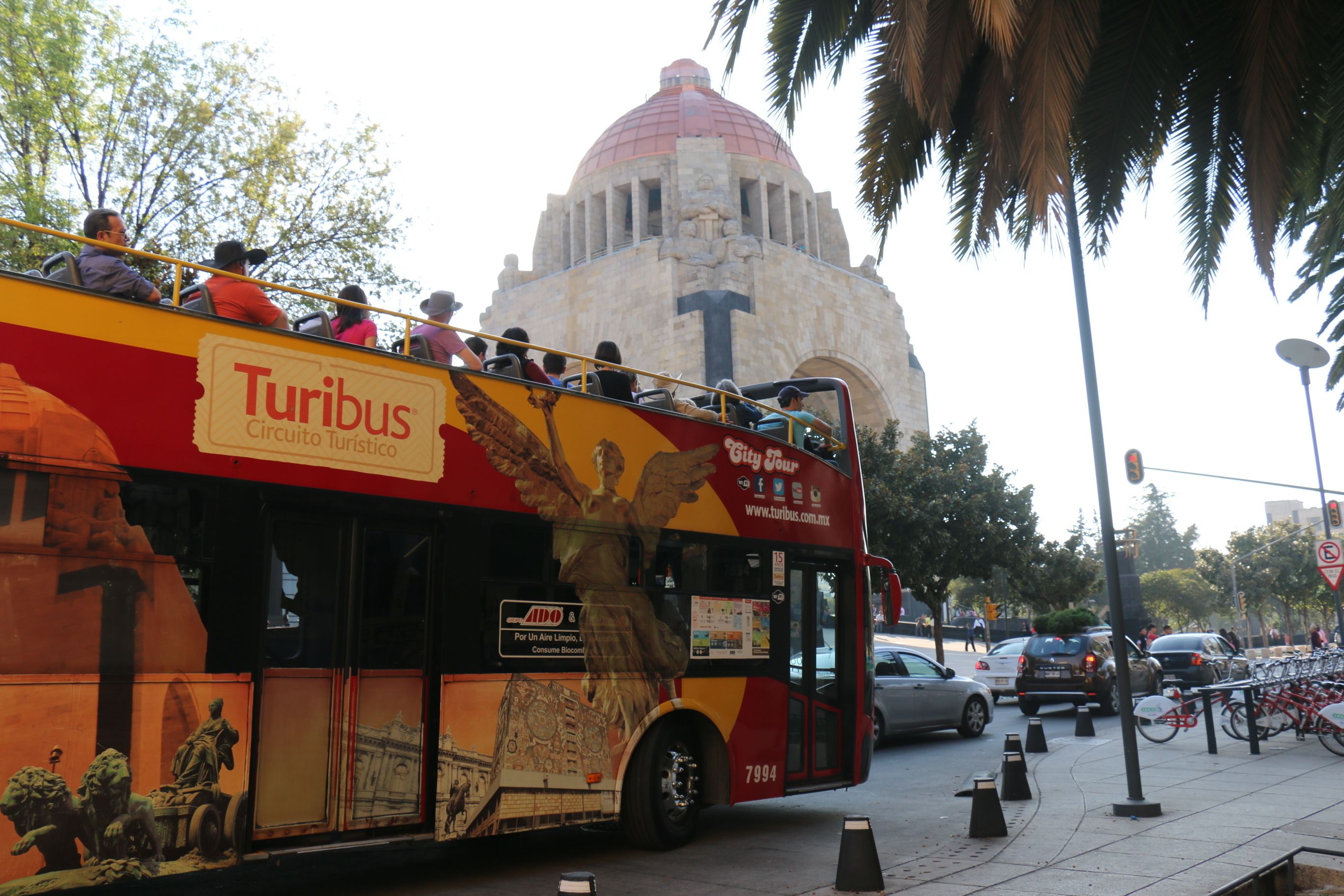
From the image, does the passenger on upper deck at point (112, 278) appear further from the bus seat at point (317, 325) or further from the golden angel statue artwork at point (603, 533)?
the golden angel statue artwork at point (603, 533)

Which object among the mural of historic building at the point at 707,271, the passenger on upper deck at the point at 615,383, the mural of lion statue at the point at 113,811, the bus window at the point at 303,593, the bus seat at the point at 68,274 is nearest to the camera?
the mural of lion statue at the point at 113,811

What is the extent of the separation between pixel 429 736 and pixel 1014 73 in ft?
18.2

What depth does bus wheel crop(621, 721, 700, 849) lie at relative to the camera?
26.7 ft

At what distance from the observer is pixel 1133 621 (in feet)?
120

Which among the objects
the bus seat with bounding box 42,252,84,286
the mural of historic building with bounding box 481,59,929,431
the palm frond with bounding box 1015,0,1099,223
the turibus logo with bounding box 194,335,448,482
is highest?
the mural of historic building with bounding box 481,59,929,431

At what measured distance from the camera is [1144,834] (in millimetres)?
8203

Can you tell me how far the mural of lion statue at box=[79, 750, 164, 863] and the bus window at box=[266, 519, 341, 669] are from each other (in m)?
0.93

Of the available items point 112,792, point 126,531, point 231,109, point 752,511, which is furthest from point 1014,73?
point 231,109

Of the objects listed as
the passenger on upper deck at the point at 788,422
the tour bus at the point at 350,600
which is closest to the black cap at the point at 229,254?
the tour bus at the point at 350,600

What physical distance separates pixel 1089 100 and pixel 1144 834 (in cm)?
549

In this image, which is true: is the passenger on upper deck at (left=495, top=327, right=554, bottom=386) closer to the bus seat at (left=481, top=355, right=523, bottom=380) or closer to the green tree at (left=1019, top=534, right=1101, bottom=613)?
the bus seat at (left=481, top=355, right=523, bottom=380)

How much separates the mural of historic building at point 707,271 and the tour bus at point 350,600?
2854 cm

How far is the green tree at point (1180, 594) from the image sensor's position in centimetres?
7775

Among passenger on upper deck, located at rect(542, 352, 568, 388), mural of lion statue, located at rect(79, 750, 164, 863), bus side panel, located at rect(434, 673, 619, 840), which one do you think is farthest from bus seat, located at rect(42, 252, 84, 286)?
passenger on upper deck, located at rect(542, 352, 568, 388)
